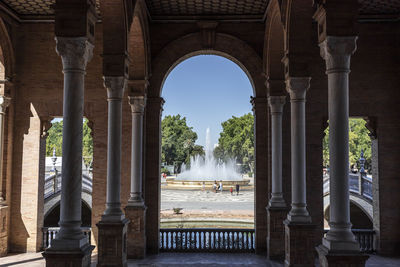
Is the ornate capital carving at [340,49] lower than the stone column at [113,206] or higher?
higher

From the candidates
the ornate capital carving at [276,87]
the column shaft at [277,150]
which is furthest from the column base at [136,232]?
the ornate capital carving at [276,87]

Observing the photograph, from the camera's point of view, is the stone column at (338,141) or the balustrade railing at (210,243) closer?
the stone column at (338,141)

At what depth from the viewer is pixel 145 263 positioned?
11.1m

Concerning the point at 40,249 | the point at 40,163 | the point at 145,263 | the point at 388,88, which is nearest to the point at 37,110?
the point at 40,163

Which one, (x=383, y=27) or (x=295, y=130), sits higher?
(x=383, y=27)

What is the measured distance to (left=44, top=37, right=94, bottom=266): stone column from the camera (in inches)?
244

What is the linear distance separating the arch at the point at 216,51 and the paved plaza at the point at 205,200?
14.4m

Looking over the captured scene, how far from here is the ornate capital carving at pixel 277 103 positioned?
11.9 m

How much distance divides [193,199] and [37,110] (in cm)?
2062

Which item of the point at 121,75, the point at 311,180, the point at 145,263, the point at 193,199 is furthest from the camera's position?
the point at 193,199

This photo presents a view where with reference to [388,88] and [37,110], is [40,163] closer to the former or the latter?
[37,110]

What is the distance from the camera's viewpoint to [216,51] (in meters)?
13.4

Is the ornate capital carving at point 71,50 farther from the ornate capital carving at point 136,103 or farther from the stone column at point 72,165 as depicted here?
the ornate capital carving at point 136,103

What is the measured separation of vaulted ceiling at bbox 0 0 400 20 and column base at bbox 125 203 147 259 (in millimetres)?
6781
